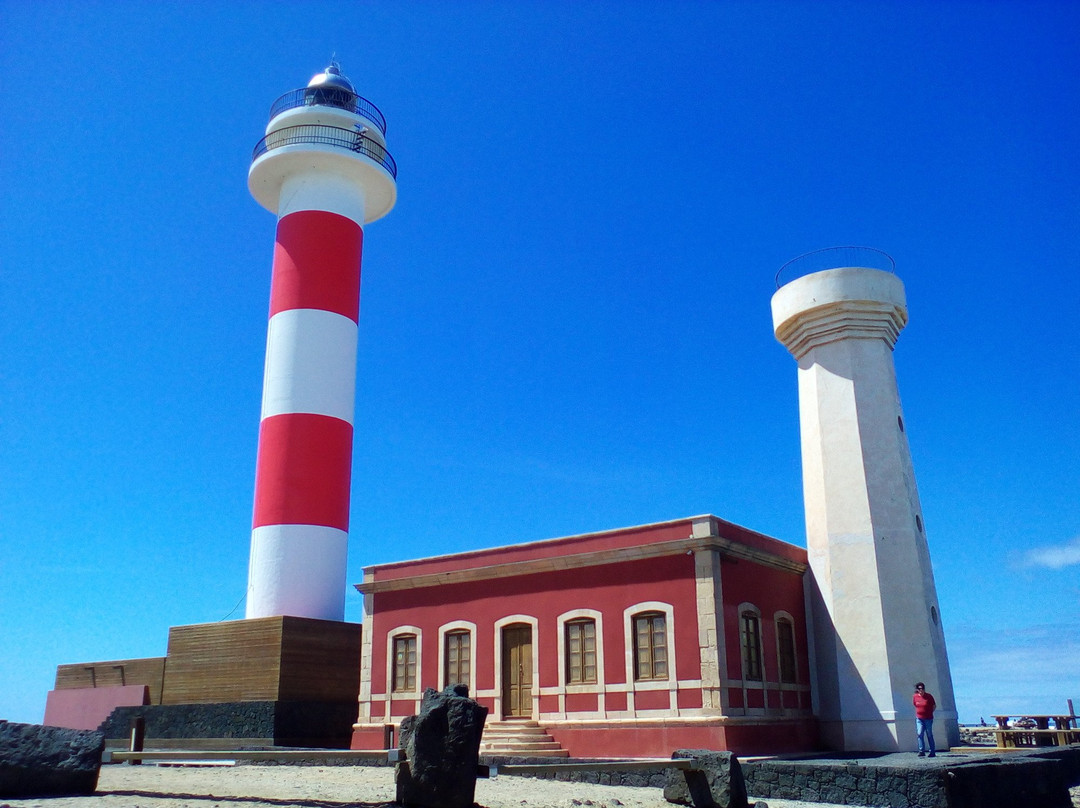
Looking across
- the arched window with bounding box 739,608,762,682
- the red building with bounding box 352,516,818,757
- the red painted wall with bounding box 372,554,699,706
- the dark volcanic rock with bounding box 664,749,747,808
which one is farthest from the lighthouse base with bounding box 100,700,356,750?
the dark volcanic rock with bounding box 664,749,747,808

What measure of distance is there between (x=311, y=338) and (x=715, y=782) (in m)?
14.2

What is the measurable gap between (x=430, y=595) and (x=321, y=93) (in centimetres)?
1344

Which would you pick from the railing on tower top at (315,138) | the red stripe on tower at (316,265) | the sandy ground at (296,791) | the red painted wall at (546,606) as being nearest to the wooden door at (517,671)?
the red painted wall at (546,606)

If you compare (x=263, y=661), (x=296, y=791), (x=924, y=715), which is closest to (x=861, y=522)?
(x=924, y=715)

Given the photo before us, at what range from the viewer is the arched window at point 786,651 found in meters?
16.3

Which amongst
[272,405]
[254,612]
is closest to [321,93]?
[272,405]

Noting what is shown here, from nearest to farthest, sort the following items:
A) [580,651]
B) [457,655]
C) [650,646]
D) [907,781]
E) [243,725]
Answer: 1. [907,781]
2. [650,646]
3. [580,651]
4. [457,655]
5. [243,725]

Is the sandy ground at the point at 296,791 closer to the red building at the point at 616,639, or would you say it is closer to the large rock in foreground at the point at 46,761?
the large rock in foreground at the point at 46,761

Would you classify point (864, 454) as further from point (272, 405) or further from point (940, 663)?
point (272, 405)

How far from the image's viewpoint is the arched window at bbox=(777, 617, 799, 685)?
16.3m

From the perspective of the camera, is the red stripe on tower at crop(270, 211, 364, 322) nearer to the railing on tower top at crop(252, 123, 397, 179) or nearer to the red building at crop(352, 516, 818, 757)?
the railing on tower top at crop(252, 123, 397, 179)

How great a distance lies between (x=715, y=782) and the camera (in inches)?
395

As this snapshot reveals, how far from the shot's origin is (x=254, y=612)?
19.8 metres

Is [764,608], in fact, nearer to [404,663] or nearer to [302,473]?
[404,663]
